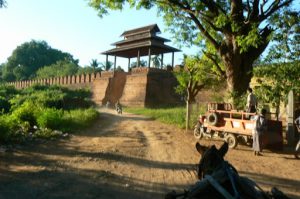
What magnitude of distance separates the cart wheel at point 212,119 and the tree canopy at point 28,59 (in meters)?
77.9

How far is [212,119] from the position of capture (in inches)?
601

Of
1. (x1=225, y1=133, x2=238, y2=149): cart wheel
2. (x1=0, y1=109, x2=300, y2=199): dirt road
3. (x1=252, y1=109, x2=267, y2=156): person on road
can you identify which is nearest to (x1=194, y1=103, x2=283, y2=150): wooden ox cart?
(x1=225, y1=133, x2=238, y2=149): cart wheel

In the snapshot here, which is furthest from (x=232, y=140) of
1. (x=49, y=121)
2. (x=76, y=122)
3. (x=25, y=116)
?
(x=25, y=116)

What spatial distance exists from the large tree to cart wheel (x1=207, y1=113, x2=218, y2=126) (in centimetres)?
195

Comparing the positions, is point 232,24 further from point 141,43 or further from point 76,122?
point 141,43

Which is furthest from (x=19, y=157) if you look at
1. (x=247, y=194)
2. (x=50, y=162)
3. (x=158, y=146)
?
(x=247, y=194)

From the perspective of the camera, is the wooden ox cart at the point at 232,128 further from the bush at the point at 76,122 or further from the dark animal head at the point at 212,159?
the dark animal head at the point at 212,159

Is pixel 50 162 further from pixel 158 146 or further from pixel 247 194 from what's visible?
pixel 247 194

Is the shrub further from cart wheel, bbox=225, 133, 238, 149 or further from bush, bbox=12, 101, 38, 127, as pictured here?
cart wheel, bbox=225, 133, 238, 149

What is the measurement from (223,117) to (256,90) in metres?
2.53

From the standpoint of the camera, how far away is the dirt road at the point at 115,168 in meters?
8.00

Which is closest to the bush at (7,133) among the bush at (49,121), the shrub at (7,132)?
the shrub at (7,132)

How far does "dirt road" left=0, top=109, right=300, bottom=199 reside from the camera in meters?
8.00

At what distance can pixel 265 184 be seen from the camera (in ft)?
29.3
